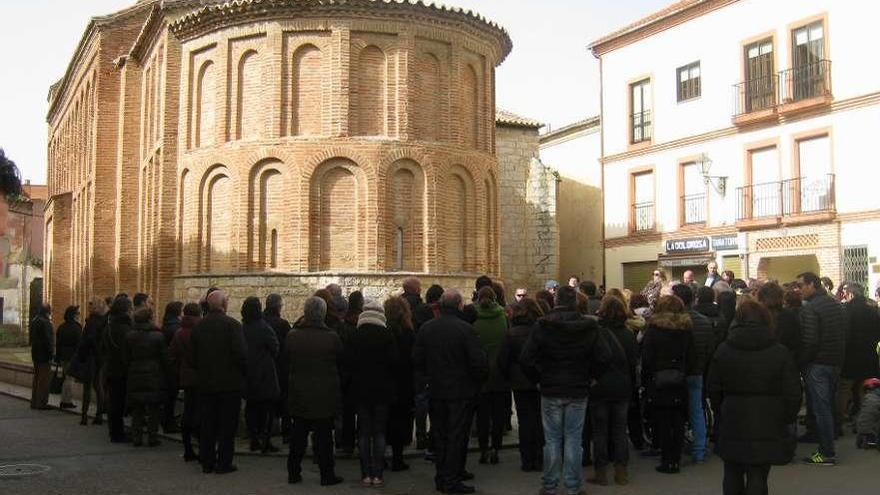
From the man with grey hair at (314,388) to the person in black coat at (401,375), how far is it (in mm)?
761

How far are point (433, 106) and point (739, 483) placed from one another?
16112 mm

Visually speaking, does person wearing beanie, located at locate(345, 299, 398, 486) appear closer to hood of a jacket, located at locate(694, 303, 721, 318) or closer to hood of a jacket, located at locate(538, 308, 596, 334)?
hood of a jacket, located at locate(538, 308, 596, 334)

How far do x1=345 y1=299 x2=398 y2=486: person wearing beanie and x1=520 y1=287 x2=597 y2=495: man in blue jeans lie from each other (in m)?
1.56

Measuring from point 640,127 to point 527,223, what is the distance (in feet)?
16.4

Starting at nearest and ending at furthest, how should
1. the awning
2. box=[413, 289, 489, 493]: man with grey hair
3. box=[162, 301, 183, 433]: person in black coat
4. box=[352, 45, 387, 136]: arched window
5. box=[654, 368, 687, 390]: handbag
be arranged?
box=[413, 289, 489, 493]: man with grey hair → box=[654, 368, 687, 390]: handbag → box=[162, 301, 183, 433]: person in black coat → box=[352, 45, 387, 136]: arched window → the awning

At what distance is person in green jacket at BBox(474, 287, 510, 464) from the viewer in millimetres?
9711

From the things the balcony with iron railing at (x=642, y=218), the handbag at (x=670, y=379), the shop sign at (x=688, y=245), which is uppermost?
the balcony with iron railing at (x=642, y=218)

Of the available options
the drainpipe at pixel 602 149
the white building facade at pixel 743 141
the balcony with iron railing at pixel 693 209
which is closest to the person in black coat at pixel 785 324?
the white building facade at pixel 743 141

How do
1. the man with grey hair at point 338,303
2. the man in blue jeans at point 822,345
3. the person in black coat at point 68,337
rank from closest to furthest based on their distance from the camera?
the man in blue jeans at point 822,345, the man with grey hair at point 338,303, the person in black coat at point 68,337

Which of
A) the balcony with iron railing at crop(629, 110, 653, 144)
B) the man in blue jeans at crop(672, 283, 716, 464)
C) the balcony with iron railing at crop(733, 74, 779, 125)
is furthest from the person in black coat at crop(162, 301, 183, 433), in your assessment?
the balcony with iron railing at crop(629, 110, 653, 144)

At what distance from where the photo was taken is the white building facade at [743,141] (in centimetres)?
2291

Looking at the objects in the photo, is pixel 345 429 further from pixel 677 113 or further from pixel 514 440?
pixel 677 113

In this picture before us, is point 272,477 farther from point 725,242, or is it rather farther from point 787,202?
point 725,242

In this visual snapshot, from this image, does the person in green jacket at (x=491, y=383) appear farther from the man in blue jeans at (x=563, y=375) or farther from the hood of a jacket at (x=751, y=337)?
the hood of a jacket at (x=751, y=337)
